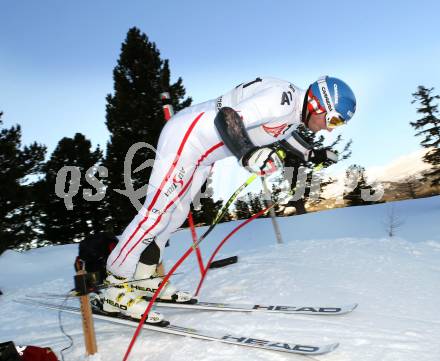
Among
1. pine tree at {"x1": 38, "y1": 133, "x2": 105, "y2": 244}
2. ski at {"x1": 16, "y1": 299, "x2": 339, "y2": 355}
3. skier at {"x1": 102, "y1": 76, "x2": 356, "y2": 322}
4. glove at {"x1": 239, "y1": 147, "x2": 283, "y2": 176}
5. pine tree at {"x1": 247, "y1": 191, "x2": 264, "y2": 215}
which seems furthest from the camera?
pine tree at {"x1": 38, "y1": 133, "x2": 105, "y2": 244}

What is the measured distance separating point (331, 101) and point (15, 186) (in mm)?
19651

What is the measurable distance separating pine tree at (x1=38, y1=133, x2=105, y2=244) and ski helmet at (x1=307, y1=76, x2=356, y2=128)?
23.6 m

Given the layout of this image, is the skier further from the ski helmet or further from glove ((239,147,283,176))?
glove ((239,147,283,176))

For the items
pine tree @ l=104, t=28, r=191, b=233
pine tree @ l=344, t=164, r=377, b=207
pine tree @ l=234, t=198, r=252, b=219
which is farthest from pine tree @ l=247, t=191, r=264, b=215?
pine tree @ l=344, t=164, r=377, b=207

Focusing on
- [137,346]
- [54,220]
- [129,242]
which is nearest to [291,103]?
[129,242]

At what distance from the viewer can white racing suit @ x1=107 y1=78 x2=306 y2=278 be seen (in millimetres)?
2980

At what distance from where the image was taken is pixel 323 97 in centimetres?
306

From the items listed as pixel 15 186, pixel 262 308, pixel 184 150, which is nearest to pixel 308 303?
pixel 262 308

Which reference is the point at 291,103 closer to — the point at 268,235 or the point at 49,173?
the point at 268,235

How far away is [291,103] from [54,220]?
2528 centimetres

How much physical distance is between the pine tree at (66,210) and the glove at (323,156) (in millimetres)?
22977

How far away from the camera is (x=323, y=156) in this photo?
12.3 ft

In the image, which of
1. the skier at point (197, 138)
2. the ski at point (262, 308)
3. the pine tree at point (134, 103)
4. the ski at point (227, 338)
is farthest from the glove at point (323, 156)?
the pine tree at point (134, 103)

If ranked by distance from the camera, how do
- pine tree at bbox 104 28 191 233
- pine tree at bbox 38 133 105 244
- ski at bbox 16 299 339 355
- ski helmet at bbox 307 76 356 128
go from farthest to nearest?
1. pine tree at bbox 38 133 105 244
2. pine tree at bbox 104 28 191 233
3. ski helmet at bbox 307 76 356 128
4. ski at bbox 16 299 339 355
